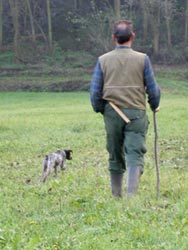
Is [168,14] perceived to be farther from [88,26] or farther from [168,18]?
[88,26]

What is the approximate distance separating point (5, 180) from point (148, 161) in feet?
8.28

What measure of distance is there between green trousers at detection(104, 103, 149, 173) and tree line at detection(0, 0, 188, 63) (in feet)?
105

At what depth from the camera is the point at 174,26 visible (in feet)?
141

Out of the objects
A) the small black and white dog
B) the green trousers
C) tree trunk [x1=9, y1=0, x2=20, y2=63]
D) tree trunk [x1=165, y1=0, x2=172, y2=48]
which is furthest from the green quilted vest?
tree trunk [x1=9, y1=0, x2=20, y2=63]

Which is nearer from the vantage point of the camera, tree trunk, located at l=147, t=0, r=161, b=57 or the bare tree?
the bare tree

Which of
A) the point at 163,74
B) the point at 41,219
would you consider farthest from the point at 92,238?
the point at 163,74

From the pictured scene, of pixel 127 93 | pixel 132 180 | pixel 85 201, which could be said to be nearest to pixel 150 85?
pixel 127 93

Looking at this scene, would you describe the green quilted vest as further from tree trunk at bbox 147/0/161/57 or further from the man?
tree trunk at bbox 147/0/161/57

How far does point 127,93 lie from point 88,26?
3629 cm

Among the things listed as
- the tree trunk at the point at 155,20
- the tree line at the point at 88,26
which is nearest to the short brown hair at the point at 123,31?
the tree line at the point at 88,26

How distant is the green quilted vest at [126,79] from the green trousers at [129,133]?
10cm

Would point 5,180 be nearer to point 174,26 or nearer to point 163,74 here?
point 163,74

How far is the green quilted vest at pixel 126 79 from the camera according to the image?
20.1 ft

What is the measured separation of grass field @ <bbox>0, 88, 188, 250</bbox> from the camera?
15.3 ft
